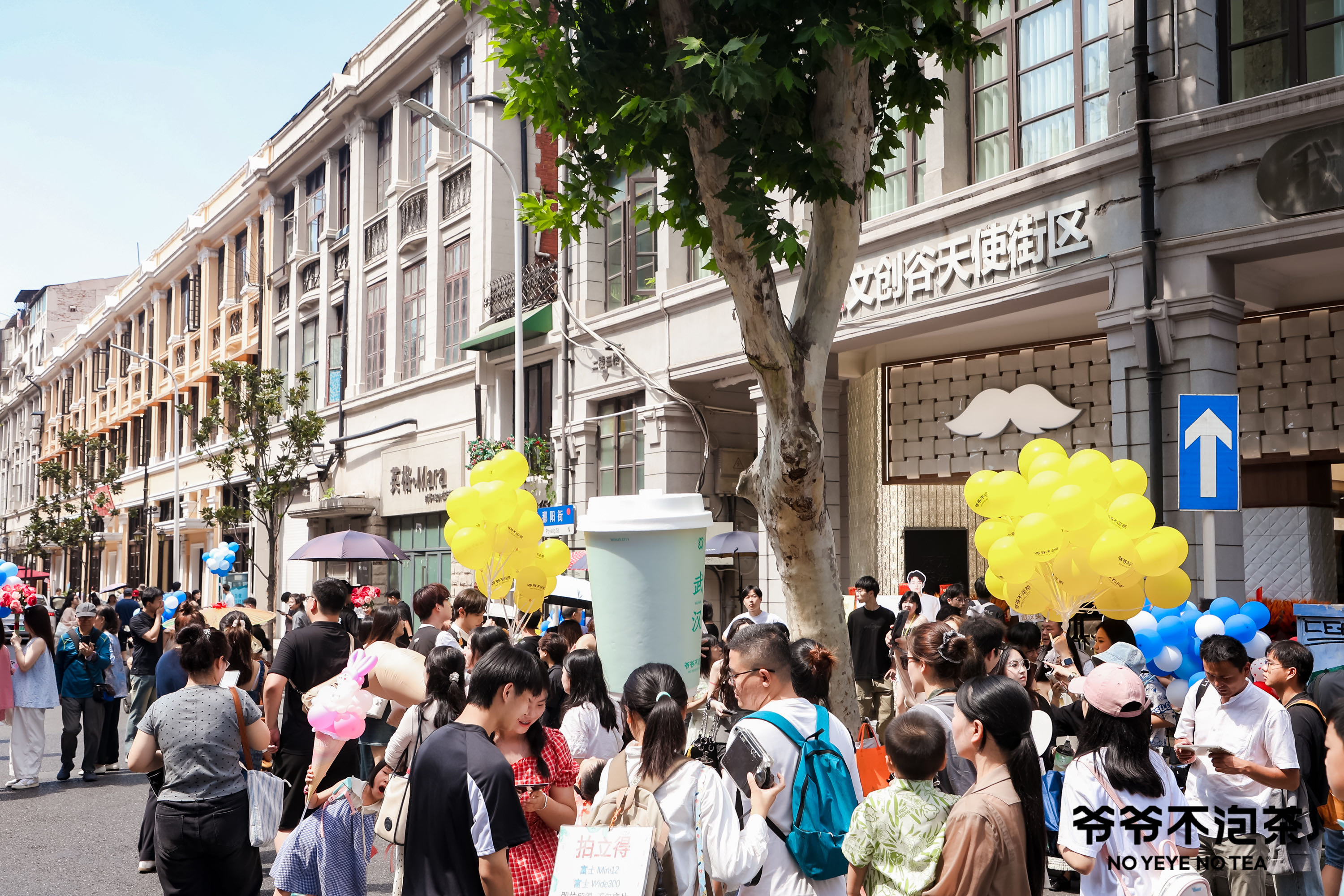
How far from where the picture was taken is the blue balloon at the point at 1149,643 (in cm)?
849

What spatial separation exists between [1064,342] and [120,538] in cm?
5343

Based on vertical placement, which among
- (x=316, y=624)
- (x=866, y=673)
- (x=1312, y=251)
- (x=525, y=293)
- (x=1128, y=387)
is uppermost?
(x=525, y=293)

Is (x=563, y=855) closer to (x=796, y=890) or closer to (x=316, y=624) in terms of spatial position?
(x=796, y=890)

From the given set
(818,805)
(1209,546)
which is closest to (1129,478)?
(1209,546)

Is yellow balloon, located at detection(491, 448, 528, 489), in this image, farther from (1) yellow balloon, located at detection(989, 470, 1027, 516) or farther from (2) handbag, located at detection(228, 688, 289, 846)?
(2) handbag, located at detection(228, 688, 289, 846)

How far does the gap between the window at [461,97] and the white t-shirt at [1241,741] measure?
2337 centimetres

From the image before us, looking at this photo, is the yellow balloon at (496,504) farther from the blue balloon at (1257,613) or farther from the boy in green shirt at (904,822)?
the boy in green shirt at (904,822)

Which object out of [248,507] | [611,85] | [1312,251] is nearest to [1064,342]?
[1312,251]

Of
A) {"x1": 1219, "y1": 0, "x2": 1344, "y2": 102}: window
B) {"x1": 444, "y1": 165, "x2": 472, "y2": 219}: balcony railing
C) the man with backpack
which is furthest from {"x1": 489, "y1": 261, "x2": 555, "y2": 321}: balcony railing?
the man with backpack

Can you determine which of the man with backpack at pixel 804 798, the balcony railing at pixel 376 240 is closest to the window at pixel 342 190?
the balcony railing at pixel 376 240

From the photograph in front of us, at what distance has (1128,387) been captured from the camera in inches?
494

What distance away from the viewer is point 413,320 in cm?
2925

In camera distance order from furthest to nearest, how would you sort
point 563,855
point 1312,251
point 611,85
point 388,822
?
point 1312,251, point 611,85, point 388,822, point 563,855

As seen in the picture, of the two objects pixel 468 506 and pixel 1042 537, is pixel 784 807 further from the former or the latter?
pixel 468 506
